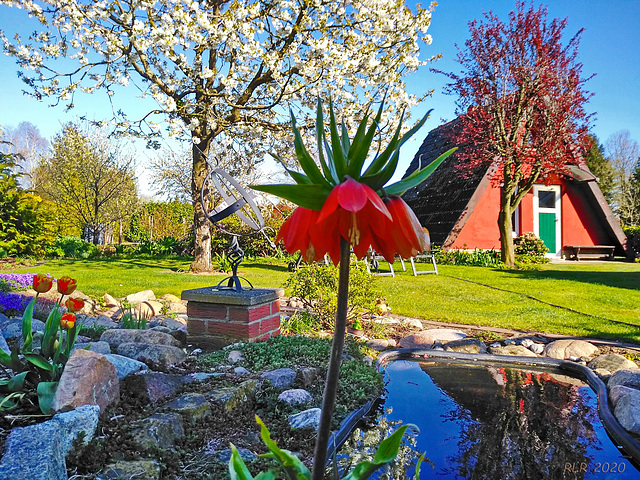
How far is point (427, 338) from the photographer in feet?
17.9

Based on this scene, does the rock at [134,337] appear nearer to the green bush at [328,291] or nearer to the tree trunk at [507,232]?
the green bush at [328,291]

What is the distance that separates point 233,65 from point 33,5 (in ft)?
16.3

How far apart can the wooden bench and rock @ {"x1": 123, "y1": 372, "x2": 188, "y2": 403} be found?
19.6 m

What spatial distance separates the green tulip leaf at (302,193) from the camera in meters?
0.86

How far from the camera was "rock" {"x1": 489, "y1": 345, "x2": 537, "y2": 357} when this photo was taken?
16.2ft

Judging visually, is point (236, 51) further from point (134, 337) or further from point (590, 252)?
point (590, 252)

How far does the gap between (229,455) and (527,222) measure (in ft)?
62.3

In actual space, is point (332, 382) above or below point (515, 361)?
above

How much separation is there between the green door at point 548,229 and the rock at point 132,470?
19929 millimetres

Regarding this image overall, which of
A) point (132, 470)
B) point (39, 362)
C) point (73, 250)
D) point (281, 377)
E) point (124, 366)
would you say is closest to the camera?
point (132, 470)

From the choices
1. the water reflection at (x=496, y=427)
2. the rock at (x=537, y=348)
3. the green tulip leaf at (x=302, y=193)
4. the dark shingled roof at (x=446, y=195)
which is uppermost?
the dark shingled roof at (x=446, y=195)

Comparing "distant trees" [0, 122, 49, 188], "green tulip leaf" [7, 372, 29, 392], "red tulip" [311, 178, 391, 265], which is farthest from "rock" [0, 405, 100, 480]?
"distant trees" [0, 122, 49, 188]

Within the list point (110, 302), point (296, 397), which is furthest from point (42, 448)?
point (110, 302)

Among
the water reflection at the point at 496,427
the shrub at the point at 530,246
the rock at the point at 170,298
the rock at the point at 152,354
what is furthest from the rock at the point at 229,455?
the shrub at the point at 530,246
